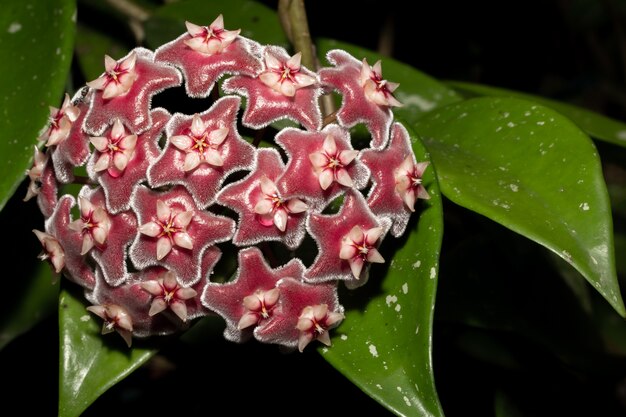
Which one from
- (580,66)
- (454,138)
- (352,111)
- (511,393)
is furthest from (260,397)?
(580,66)

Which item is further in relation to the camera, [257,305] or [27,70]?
[27,70]

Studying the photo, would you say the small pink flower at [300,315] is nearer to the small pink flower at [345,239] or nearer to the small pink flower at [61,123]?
A: the small pink flower at [345,239]

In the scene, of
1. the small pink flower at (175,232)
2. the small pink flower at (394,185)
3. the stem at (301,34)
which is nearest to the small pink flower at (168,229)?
the small pink flower at (175,232)

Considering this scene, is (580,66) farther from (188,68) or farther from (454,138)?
(188,68)

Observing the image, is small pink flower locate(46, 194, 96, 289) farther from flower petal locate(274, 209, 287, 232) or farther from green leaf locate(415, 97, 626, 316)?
green leaf locate(415, 97, 626, 316)

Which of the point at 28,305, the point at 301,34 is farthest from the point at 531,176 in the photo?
the point at 28,305

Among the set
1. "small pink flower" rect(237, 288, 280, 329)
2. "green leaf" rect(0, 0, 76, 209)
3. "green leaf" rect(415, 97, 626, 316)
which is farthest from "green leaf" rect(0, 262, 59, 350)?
"green leaf" rect(415, 97, 626, 316)

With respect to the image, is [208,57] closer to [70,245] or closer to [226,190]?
[226,190]
